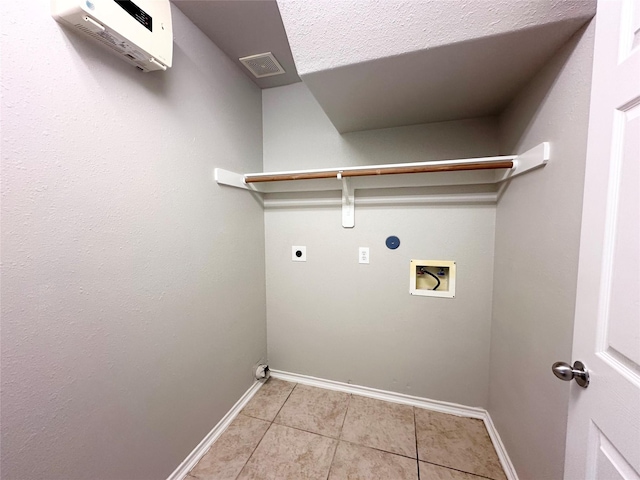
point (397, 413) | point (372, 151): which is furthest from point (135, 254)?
point (397, 413)

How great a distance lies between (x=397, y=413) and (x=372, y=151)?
5.96ft

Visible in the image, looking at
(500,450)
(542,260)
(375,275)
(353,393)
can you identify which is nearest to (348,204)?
(375,275)

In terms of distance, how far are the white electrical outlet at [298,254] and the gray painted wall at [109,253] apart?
1.62ft

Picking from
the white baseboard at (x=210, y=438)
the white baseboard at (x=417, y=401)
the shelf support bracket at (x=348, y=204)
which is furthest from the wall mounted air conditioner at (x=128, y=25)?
the white baseboard at (x=417, y=401)

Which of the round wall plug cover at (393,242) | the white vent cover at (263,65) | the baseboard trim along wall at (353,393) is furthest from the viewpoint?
the round wall plug cover at (393,242)

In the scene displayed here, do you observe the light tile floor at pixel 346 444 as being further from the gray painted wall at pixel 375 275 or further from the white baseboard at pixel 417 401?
the gray painted wall at pixel 375 275

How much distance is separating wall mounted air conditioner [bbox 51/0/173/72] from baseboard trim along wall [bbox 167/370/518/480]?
6.25 feet

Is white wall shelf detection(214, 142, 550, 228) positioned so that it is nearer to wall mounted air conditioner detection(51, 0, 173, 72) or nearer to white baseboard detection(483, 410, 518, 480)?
wall mounted air conditioner detection(51, 0, 173, 72)

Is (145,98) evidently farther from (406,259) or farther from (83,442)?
(406,259)

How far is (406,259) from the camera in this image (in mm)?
1624

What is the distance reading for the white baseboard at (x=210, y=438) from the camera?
4.03 feet

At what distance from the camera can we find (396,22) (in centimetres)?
84

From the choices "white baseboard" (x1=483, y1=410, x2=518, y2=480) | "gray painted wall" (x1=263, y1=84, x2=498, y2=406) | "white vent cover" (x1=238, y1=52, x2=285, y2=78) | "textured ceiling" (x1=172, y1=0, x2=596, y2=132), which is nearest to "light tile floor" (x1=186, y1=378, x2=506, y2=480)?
"white baseboard" (x1=483, y1=410, x2=518, y2=480)

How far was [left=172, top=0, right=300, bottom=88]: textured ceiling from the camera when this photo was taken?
114 cm
